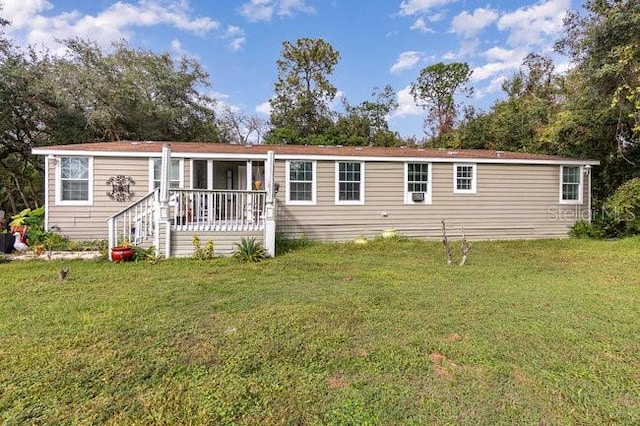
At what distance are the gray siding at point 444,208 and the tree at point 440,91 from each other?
13601 mm

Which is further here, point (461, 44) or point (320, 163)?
point (461, 44)

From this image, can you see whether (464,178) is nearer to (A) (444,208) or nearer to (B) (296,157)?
(A) (444,208)

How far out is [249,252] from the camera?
743 centimetres

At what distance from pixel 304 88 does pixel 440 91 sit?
370 inches

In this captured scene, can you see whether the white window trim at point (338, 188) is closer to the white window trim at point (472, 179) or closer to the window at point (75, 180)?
the white window trim at point (472, 179)

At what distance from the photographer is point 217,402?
234 cm

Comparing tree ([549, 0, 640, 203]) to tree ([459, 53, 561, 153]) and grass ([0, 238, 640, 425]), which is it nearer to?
tree ([459, 53, 561, 153])

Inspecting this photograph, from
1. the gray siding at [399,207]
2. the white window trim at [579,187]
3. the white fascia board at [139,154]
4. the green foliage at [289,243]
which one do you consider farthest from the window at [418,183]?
the white window trim at [579,187]

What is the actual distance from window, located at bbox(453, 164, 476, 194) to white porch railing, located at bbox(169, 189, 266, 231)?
5.70 m

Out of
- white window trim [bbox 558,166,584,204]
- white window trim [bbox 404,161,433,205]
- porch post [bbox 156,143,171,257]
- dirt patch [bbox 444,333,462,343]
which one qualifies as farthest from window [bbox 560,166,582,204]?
porch post [bbox 156,143,171,257]

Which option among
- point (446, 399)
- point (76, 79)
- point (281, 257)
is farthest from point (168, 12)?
point (446, 399)

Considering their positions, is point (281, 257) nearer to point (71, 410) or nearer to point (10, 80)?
point (71, 410)

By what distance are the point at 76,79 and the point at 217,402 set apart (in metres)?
15.5

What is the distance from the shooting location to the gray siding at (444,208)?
33.0ft
